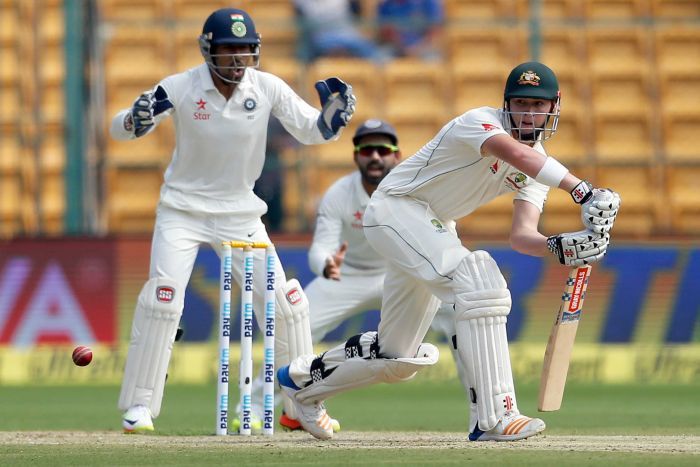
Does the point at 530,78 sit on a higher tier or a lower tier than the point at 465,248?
higher

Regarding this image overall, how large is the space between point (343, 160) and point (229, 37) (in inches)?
201

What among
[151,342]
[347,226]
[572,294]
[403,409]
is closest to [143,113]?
[151,342]

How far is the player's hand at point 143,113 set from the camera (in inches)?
251

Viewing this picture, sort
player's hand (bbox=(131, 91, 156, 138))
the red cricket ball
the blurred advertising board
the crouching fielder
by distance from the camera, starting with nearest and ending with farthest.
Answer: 1. the crouching fielder
2. the red cricket ball
3. player's hand (bbox=(131, 91, 156, 138))
4. the blurred advertising board

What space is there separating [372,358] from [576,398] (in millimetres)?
3637

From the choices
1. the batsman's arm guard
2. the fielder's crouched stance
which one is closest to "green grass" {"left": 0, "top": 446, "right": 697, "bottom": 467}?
the fielder's crouched stance

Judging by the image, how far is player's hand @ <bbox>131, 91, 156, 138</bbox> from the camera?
20.9 ft

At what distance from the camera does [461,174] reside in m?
5.60

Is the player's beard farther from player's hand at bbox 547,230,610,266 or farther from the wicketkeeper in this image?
player's hand at bbox 547,230,610,266

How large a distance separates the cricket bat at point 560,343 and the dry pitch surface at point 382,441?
0.60 feet

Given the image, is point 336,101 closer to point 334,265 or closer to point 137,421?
point 334,265

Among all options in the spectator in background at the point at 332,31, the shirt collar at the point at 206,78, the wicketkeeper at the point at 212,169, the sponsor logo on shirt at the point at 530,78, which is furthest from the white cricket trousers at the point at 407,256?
the spectator in background at the point at 332,31

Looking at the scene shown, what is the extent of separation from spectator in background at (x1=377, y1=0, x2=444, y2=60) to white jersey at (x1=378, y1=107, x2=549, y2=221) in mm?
5747

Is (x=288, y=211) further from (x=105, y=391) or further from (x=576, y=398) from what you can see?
(x=576, y=398)
